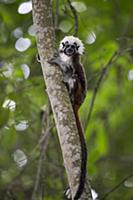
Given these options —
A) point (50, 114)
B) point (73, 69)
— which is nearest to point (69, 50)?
point (73, 69)

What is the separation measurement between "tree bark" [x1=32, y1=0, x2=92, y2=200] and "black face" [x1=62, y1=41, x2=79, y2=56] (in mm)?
1072

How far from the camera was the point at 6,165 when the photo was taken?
582 centimetres

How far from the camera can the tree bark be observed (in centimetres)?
331

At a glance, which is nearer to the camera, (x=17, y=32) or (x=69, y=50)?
(x=69, y=50)

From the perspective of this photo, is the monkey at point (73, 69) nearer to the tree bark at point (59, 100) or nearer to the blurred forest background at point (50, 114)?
the blurred forest background at point (50, 114)

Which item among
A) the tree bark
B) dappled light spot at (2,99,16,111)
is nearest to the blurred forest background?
dappled light spot at (2,99,16,111)

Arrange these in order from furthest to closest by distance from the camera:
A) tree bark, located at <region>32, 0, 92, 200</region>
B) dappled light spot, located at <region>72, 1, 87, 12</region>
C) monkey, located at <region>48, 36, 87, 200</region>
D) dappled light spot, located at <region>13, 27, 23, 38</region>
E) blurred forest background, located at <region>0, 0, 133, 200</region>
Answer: dappled light spot, located at <region>13, 27, 23, 38</region>
dappled light spot, located at <region>72, 1, 87, 12</region>
blurred forest background, located at <region>0, 0, 133, 200</region>
monkey, located at <region>48, 36, 87, 200</region>
tree bark, located at <region>32, 0, 92, 200</region>

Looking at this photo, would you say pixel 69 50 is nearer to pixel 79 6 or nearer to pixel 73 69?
pixel 73 69

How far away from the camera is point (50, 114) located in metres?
4.99

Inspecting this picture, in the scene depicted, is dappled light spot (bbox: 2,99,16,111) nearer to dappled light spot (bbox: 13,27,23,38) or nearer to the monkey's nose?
the monkey's nose

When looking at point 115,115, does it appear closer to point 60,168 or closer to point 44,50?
point 60,168

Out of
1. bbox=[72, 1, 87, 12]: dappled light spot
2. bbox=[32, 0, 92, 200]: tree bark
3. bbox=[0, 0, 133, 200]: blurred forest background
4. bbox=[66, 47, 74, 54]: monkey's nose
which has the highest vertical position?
bbox=[32, 0, 92, 200]: tree bark

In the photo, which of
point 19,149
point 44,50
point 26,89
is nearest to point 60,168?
point 26,89

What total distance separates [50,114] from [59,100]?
4.70 ft
